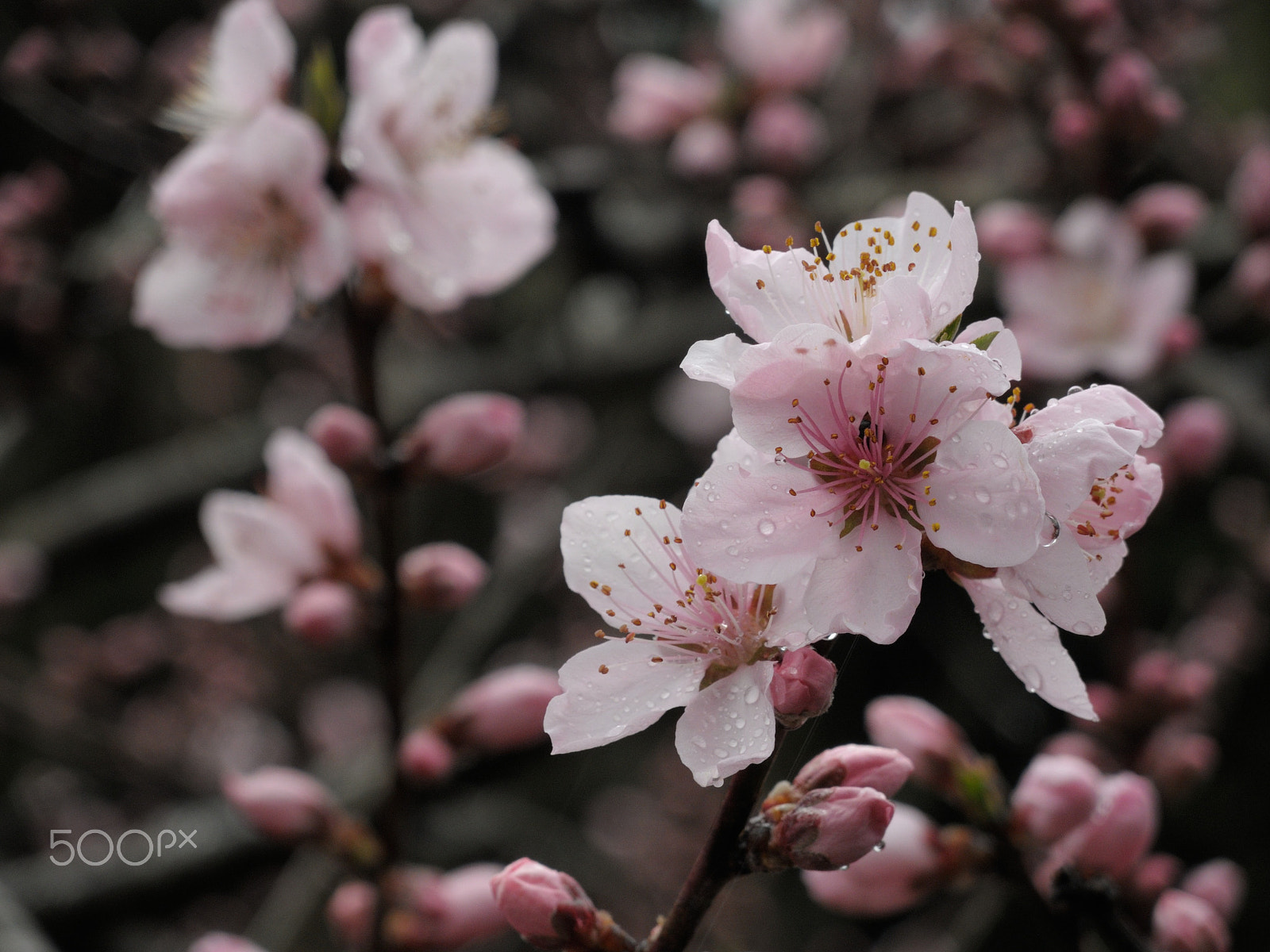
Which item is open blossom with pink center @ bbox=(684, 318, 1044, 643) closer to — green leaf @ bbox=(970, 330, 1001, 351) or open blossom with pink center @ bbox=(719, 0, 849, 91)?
green leaf @ bbox=(970, 330, 1001, 351)

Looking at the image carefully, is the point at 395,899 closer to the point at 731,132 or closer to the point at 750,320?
the point at 750,320

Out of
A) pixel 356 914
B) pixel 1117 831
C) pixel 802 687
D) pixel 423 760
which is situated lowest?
pixel 356 914

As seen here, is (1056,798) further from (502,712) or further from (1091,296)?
(1091,296)

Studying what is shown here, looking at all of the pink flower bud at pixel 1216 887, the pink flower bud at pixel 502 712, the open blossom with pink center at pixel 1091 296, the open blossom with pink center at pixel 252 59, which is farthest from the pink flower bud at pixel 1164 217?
the open blossom with pink center at pixel 252 59

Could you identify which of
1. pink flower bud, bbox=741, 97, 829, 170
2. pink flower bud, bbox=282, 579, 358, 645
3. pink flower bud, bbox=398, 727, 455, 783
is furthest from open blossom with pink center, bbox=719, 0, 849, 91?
pink flower bud, bbox=398, 727, 455, 783

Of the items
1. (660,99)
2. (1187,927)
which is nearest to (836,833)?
(1187,927)

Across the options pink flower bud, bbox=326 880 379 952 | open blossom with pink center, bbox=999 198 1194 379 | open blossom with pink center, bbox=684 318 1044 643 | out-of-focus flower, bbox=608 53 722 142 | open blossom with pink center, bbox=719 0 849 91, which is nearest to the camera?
open blossom with pink center, bbox=684 318 1044 643
